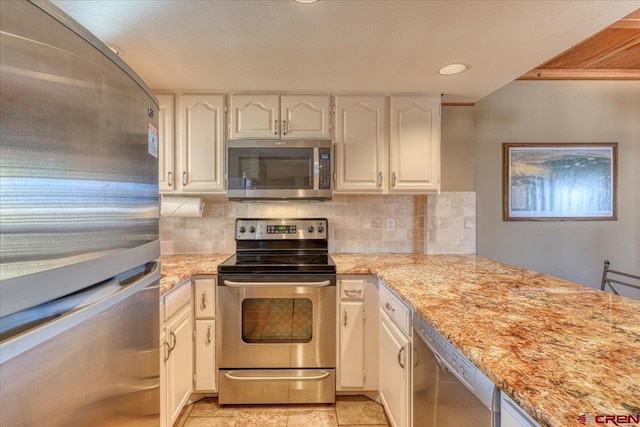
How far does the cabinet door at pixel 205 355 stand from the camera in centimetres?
200

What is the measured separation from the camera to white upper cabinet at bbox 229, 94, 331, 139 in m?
2.28

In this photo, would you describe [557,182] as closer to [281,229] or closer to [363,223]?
[363,223]

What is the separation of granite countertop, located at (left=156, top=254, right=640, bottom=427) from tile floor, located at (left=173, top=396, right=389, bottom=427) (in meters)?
0.90

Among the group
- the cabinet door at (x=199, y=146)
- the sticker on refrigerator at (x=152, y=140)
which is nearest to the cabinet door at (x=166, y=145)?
the cabinet door at (x=199, y=146)

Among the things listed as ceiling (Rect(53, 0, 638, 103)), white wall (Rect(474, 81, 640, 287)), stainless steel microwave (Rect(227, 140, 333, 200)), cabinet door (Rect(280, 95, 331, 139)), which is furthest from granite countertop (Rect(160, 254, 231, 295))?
white wall (Rect(474, 81, 640, 287))

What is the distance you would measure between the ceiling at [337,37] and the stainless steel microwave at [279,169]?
1.38 feet

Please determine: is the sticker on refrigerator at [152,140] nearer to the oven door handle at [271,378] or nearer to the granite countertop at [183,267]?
the granite countertop at [183,267]

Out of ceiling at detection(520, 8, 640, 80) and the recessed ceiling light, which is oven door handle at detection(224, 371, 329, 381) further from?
ceiling at detection(520, 8, 640, 80)

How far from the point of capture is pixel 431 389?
118cm

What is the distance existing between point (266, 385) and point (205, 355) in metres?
0.43

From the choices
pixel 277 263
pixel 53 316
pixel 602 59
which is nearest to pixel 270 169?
pixel 277 263

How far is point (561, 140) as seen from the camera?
275 centimetres

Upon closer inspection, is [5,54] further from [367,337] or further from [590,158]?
[590,158]

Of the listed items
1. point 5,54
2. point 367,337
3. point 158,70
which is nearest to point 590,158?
point 367,337
